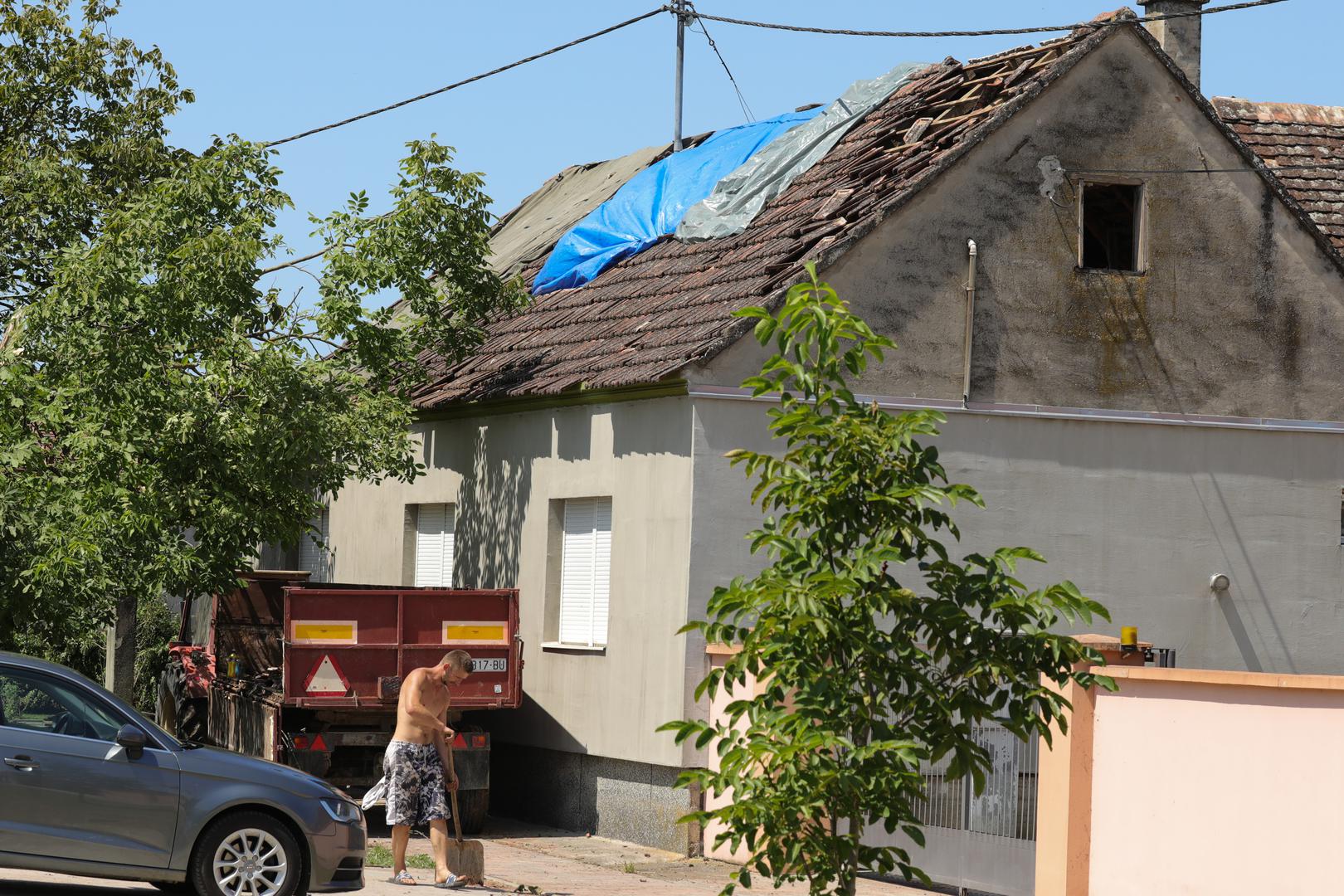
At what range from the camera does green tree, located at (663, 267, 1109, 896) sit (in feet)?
25.2

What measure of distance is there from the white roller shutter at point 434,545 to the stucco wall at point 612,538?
0.28 metres

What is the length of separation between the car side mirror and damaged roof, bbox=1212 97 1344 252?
14.0 m

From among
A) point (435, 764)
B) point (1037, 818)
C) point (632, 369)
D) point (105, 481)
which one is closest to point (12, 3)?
point (105, 481)

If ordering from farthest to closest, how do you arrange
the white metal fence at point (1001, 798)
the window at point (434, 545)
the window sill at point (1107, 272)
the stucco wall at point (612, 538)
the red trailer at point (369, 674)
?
the window at point (434, 545)
the window sill at point (1107, 272)
the red trailer at point (369, 674)
the stucco wall at point (612, 538)
the white metal fence at point (1001, 798)

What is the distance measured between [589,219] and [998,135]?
631 cm

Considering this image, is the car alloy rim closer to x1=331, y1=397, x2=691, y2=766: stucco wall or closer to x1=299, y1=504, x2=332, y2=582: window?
x1=331, y1=397, x2=691, y2=766: stucco wall

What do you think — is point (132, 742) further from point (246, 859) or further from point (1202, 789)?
point (1202, 789)

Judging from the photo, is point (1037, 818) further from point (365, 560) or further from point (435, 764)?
point (365, 560)

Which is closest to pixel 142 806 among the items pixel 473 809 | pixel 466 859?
pixel 466 859

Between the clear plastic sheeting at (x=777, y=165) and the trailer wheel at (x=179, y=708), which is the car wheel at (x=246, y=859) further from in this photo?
the clear plastic sheeting at (x=777, y=165)

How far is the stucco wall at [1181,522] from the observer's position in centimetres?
1655

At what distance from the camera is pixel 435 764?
44.8ft

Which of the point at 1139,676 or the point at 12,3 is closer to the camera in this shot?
the point at 1139,676

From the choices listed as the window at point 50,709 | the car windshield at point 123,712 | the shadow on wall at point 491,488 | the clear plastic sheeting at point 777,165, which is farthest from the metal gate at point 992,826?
the clear plastic sheeting at point 777,165
